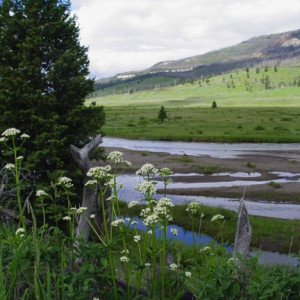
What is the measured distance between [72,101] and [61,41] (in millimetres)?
2858

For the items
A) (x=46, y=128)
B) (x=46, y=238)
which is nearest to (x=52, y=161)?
(x=46, y=128)

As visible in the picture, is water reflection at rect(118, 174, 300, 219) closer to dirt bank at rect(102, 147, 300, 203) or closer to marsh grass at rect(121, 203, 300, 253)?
dirt bank at rect(102, 147, 300, 203)

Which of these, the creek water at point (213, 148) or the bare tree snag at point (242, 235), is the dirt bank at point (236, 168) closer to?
the creek water at point (213, 148)

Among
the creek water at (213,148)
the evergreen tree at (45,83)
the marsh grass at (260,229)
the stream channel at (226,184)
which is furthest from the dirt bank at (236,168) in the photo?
the evergreen tree at (45,83)

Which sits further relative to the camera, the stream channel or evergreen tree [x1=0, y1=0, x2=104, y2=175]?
the stream channel

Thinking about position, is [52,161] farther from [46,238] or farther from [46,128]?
[46,238]

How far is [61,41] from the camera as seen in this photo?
16.6m

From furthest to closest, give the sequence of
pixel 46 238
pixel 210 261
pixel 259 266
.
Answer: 1. pixel 46 238
2. pixel 210 261
3. pixel 259 266

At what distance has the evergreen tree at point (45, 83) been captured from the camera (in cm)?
1495

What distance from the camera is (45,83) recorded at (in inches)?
621

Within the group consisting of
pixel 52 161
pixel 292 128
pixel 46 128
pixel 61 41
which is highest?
pixel 61 41

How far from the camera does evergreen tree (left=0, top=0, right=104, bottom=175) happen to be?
1495cm

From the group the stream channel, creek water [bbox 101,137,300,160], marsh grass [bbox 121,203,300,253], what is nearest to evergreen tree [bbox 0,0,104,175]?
the stream channel

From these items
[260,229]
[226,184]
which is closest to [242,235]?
[260,229]
